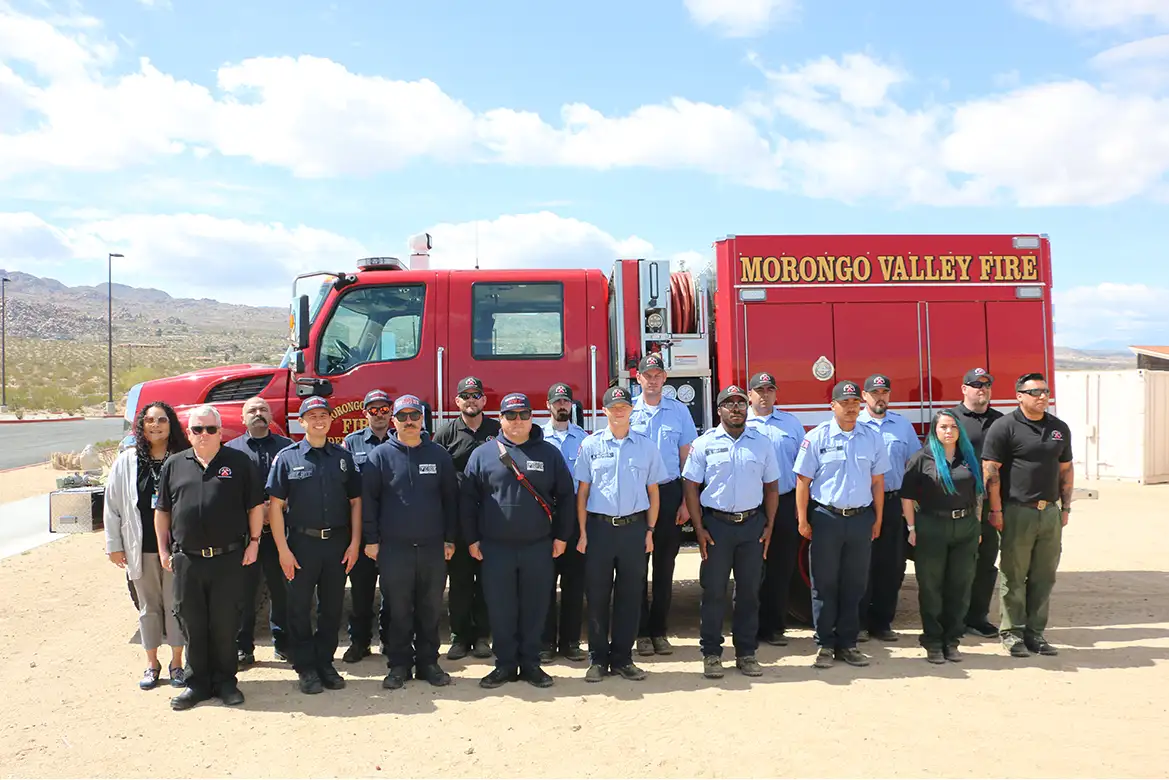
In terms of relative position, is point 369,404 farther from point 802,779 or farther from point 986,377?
point 986,377

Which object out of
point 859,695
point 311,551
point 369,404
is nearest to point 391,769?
point 311,551

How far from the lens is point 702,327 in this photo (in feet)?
23.7

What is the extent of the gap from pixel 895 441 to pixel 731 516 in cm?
162

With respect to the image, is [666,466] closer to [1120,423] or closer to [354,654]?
[354,654]

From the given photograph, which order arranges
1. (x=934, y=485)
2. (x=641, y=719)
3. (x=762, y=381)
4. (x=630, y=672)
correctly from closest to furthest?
(x=641, y=719), (x=630, y=672), (x=934, y=485), (x=762, y=381)

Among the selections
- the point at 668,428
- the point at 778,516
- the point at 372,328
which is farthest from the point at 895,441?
the point at 372,328

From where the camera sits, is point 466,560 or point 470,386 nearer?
point 470,386

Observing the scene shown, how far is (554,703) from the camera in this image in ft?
17.7

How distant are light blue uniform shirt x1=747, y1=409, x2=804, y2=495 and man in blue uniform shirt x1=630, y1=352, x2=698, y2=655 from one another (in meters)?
0.54

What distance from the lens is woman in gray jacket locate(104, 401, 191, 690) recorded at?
5.66 meters

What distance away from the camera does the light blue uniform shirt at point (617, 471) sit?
570cm

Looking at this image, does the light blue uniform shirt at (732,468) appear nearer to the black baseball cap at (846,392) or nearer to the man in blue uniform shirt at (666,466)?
the man in blue uniform shirt at (666,466)

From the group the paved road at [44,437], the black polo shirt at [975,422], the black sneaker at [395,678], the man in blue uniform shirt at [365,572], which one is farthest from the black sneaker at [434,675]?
the paved road at [44,437]

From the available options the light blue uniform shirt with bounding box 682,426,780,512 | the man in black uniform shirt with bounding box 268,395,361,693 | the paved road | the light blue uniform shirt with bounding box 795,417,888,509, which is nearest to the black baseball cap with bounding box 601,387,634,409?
the light blue uniform shirt with bounding box 682,426,780,512
